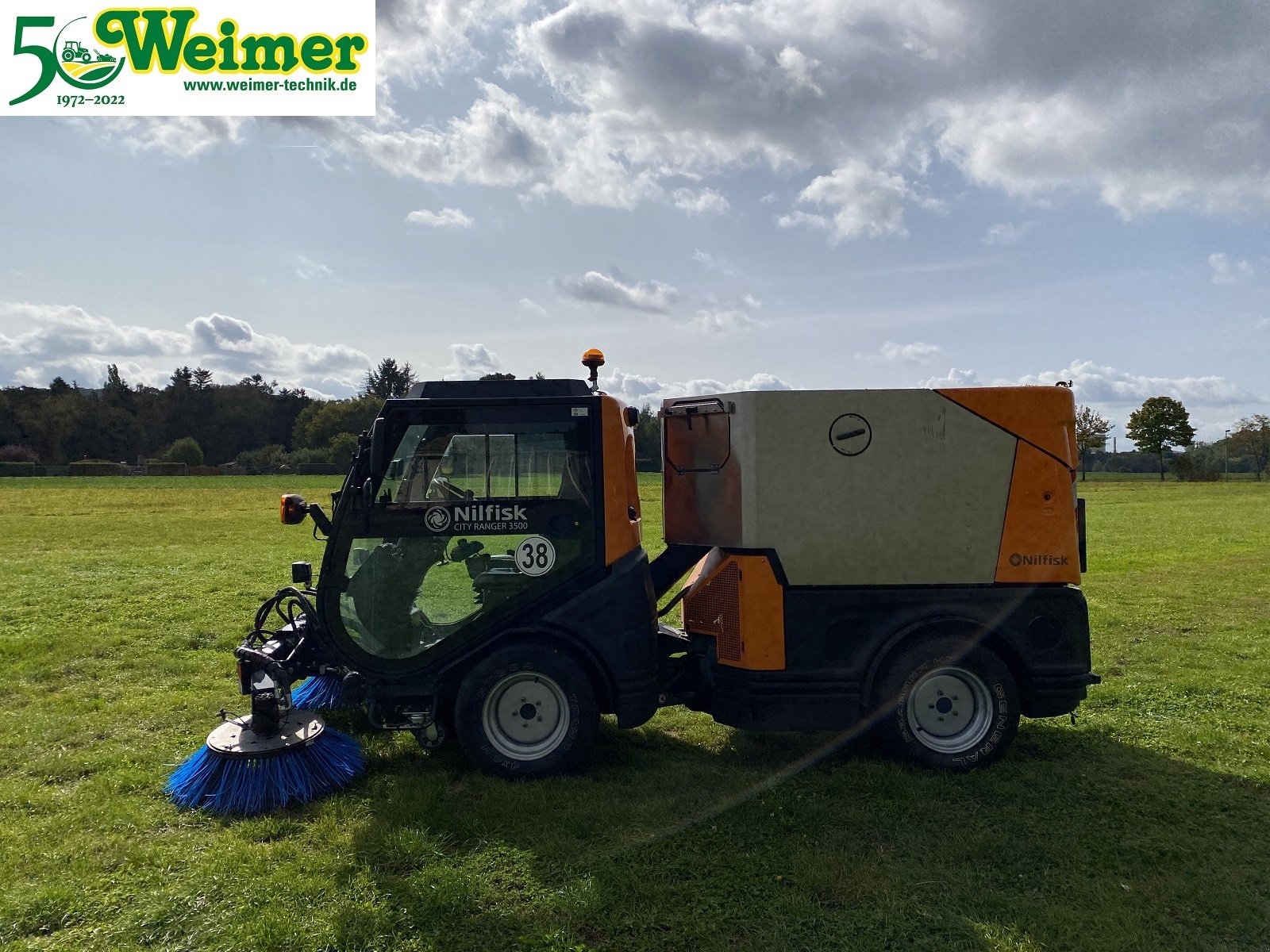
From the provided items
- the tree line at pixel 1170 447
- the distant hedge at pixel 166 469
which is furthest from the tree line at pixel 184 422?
the tree line at pixel 1170 447

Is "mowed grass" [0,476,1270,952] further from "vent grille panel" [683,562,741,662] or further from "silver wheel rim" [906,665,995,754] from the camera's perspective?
"vent grille panel" [683,562,741,662]

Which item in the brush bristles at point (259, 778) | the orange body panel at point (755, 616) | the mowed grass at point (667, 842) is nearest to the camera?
the mowed grass at point (667, 842)

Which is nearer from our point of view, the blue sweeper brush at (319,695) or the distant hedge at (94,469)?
the blue sweeper brush at (319,695)

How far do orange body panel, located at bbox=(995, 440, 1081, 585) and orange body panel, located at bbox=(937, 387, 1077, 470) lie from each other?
0.09m

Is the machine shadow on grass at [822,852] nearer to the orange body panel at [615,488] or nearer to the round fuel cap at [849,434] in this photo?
the orange body panel at [615,488]

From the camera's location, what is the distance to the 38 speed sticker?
559 centimetres

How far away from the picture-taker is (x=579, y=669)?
18.3 ft

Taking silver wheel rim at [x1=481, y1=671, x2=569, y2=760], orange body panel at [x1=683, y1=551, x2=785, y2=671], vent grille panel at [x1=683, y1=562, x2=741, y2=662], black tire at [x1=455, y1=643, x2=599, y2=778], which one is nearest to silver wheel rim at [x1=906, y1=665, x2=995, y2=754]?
orange body panel at [x1=683, y1=551, x2=785, y2=671]

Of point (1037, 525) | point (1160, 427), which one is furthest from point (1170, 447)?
point (1037, 525)

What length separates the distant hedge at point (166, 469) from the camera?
73625 mm

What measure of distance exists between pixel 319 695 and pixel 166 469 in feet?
253

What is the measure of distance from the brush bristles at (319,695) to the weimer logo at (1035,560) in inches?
192

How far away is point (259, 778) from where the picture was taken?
5195 millimetres

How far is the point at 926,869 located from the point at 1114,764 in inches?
91.7
